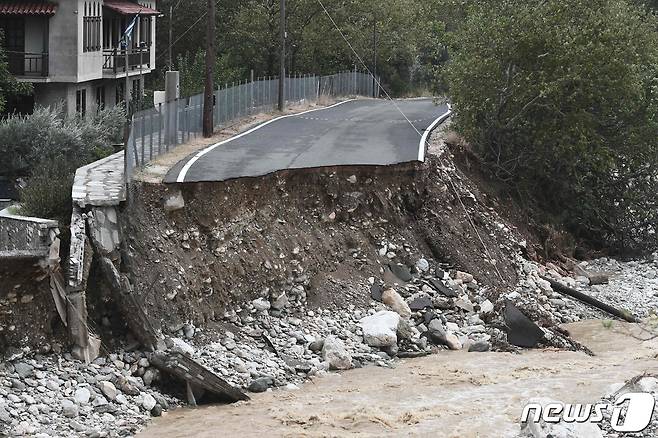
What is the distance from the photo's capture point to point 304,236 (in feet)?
79.2

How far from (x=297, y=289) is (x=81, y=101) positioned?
15595 millimetres

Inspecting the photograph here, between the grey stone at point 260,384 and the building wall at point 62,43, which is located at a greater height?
the building wall at point 62,43

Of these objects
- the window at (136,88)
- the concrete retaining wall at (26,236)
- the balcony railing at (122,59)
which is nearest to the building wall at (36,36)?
the balcony railing at (122,59)

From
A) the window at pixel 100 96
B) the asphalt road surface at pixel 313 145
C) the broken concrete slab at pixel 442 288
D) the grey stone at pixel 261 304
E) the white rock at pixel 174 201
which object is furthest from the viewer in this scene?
the window at pixel 100 96

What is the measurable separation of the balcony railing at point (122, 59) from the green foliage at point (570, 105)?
11718mm

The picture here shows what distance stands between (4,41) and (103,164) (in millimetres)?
11752

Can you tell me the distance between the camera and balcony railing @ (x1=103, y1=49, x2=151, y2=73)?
123 feet

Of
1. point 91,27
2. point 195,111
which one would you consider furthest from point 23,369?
point 91,27

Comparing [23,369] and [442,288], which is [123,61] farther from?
[23,369]

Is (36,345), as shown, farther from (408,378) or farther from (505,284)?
(505,284)

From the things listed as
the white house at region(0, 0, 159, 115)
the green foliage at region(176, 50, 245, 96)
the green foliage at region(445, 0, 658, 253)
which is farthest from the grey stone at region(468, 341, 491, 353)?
the green foliage at region(176, 50, 245, 96)

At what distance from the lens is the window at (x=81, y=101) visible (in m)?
34.8

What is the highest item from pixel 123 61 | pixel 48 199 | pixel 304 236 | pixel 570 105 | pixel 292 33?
pixel 292 33

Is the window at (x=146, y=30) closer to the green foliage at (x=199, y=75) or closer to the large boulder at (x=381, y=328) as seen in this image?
the green foliage at (x=199, y=75)
